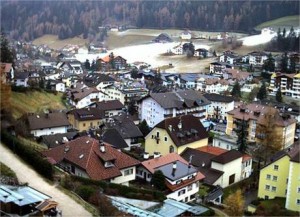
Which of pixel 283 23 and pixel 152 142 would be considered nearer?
pixel 152 142

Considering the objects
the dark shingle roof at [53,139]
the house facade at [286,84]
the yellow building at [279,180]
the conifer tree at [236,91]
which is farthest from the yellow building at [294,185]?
the house facade at [286,84]

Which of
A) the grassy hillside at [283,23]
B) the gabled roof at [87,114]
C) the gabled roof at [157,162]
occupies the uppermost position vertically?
the grassy hillside at [283,23]

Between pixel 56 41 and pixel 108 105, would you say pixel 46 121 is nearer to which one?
pixel 108 105

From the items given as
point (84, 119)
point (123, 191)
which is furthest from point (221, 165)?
point (84, 119)

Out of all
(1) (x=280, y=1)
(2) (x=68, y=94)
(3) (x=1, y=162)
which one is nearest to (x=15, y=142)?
(3) (x=1, y=162)

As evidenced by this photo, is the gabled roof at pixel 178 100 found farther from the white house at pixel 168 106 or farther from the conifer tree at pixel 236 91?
the conifer tree at pixel 236 91
